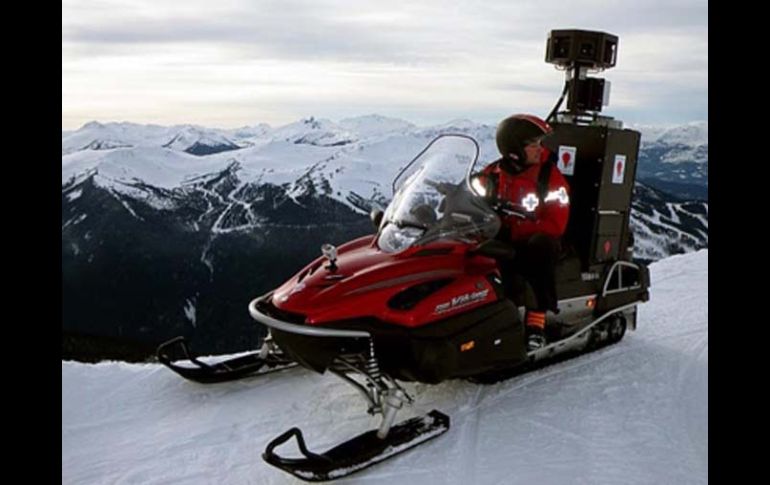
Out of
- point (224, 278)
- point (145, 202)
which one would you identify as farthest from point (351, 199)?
point (224, 278)

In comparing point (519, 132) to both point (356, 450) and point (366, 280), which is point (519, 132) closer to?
point (366, 280)

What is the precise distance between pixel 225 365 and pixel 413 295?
1.75 metres

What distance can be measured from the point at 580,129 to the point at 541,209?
1192 mm

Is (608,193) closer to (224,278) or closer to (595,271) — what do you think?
(595,271)

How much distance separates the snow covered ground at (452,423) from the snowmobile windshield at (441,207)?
43.3 inches

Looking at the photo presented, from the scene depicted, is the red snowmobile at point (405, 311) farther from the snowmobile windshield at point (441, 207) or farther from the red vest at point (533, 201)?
the red vest at point (533, 201)

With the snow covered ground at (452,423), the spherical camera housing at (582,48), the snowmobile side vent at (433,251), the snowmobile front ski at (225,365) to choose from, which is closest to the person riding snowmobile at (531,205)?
the snowmobile side vent at (433,251)

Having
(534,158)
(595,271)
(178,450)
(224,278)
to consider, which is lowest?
(224,278)

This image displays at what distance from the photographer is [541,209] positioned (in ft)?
16.3

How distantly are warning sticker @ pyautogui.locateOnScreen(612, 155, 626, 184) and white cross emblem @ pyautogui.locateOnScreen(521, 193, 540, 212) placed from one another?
1.08 metres

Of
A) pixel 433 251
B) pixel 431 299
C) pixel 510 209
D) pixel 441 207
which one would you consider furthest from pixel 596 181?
pixel 431 299

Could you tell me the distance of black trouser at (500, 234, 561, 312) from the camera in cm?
475

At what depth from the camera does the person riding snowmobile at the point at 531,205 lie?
479cm

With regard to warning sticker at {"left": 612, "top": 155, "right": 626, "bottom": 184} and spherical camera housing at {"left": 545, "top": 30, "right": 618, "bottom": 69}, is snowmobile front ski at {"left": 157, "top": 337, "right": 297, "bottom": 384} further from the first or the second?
spherical camera housing at {"left": 545, "top": 30, "right": 618, "bottom": 69}
